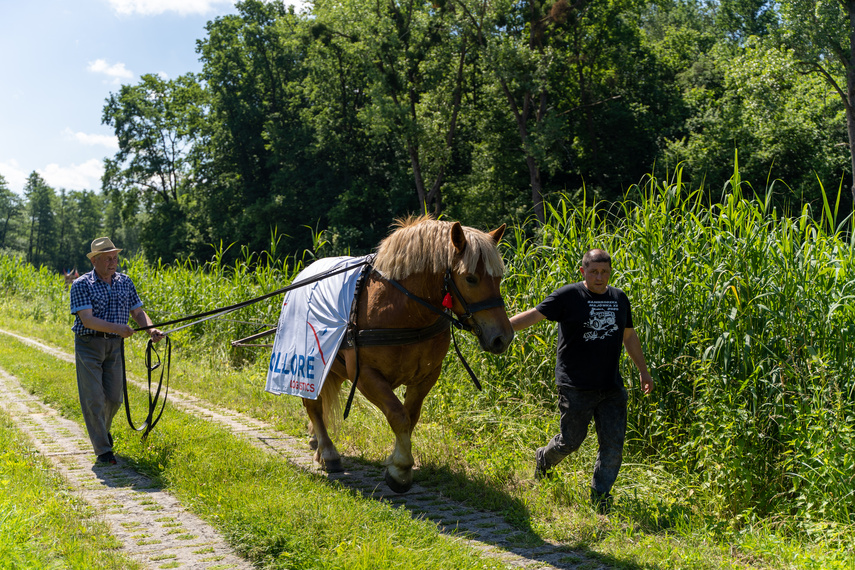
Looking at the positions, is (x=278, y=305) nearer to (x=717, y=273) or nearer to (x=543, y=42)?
(x=717, y=273)

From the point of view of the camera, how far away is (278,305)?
12.2 metres

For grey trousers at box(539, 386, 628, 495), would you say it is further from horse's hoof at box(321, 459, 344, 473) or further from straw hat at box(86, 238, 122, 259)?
straw hat at box(86, 238, 122, 259)

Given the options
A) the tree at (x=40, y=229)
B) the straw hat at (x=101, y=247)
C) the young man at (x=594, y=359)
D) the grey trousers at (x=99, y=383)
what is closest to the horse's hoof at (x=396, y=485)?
the young man at (x=594, y=359)

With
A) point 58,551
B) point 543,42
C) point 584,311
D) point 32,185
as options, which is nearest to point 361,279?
point 584,311

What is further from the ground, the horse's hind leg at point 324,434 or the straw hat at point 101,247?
the straw hat at point 101,247

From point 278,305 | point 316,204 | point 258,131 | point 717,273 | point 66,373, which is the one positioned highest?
point 258,131

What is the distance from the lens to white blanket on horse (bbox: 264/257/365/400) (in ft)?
18.2

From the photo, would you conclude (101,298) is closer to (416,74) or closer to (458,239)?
(458,239)

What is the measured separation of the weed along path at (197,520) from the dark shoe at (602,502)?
0.60 m

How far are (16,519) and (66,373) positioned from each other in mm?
7328

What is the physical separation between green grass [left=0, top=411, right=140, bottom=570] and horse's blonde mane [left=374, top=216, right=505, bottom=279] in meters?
2.66

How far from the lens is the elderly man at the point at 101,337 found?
20.0 ft

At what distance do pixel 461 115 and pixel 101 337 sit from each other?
30724 millimetres

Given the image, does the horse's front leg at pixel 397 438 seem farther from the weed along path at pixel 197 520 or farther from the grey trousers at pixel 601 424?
the grey trousers at pixel 601 424
